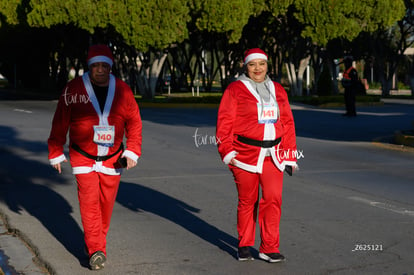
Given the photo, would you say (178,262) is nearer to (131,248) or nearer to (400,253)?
(131,248)

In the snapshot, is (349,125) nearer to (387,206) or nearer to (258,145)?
(387,206)

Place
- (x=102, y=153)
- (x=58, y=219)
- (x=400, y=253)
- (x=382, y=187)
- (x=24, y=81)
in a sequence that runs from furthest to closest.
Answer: (x=24, y=81) → (x=382, y=187) → (x=58, y=219) → (x=400, y=253) → (x=102, y=153)

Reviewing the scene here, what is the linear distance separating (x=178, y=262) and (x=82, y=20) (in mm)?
30973

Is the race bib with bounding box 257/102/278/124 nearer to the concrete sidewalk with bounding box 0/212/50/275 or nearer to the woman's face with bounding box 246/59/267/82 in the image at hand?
the woman's face with bounding box 246/59/267/82

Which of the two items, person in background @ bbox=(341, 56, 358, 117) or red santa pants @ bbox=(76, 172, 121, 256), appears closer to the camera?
red santa pants @ bbox=(76, 172, 121, 256)

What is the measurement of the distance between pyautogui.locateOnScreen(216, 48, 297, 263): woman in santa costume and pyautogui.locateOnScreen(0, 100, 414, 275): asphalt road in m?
0.28

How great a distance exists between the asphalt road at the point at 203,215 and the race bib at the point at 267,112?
117 cm

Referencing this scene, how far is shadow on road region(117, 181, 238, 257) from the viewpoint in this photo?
25.0 feet

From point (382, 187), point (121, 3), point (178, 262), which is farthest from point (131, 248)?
point (121, 3)

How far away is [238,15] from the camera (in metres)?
37.7

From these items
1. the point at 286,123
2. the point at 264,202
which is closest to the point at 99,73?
the point at 286,123

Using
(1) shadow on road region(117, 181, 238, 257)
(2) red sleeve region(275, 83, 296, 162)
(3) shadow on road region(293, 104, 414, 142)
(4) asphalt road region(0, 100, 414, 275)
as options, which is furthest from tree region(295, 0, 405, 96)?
(2) red sleeve region(275, 83, 296, 162)

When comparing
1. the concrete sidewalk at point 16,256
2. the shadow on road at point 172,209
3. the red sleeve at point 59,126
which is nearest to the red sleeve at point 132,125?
the red sleeve at point 59,126

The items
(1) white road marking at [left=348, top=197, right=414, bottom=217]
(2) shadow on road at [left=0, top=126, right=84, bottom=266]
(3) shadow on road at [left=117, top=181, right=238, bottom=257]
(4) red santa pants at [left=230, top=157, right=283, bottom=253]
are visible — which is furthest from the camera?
(1) white road marking at [left=348, top=197, right=414, bottom=217]
